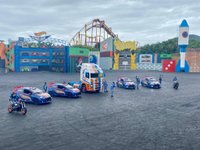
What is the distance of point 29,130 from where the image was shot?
54.7 ft

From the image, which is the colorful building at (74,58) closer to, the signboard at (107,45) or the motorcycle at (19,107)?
the signboard at (107,45)

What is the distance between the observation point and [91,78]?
112 ft

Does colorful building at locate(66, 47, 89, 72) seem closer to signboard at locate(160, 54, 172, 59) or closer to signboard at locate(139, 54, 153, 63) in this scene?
signboard at locate(139, 54, 153, 63)

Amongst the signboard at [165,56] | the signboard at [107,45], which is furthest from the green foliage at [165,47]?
the signboard at [107,45]

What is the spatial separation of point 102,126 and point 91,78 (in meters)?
16.6

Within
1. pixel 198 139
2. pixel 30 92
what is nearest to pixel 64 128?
pixel 198 139

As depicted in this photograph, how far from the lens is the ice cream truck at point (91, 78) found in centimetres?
3428

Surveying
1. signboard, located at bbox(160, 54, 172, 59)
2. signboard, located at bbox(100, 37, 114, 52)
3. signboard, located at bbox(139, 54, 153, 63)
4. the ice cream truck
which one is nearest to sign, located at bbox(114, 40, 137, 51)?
signboard, located at bbox(100, 37, 114, 52)

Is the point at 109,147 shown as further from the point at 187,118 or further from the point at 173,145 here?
the point at 187,118

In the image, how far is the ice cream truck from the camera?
1350 inches

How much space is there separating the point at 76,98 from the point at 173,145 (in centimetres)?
1788

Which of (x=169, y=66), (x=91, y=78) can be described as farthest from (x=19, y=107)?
(x=169, y=66)

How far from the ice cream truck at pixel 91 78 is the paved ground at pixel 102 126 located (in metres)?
7.55

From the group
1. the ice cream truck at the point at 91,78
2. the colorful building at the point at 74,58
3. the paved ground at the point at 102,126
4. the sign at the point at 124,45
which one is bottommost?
the paved ground at the point at 102,126
